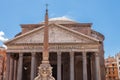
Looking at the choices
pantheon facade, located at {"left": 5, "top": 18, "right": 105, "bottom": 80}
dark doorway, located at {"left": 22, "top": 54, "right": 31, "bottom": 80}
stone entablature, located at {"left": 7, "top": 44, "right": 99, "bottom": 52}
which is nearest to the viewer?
pantheon facade, located at {"left": 5, "top": 18, "right": 105, "bottom": 80}

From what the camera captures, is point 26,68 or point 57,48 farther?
point 26,68

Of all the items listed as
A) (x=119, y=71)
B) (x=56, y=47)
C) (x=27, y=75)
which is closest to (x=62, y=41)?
(x=56, y=47)

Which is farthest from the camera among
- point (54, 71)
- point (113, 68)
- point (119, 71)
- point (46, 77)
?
point (113, 68)

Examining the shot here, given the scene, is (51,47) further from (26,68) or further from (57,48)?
(26,68)

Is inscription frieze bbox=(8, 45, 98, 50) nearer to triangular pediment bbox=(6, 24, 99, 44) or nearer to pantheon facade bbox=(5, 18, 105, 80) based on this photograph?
pantheon facade bbox=(5, 18, 105, 80)

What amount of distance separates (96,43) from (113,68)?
121 feet

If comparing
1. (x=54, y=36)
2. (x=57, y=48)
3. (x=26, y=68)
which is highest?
(x=54, y=36)

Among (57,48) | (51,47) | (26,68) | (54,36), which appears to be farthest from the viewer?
(26,68)

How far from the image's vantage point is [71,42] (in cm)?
2619

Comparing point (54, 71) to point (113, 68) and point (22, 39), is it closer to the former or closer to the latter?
point (22, 39)

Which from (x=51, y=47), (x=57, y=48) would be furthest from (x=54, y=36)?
(x=57, y=48)

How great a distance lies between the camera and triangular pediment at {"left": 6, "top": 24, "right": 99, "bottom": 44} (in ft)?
87.0

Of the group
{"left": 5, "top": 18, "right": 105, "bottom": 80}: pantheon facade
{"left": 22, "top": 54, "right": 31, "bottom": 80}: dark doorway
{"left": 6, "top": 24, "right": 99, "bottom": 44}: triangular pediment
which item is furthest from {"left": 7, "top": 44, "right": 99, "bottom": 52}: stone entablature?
{"left": 22, "top": 54, "right": 31, "bottom": 80}: dark doorway

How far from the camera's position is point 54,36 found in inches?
1062
